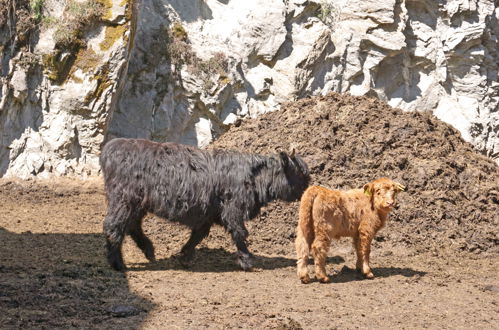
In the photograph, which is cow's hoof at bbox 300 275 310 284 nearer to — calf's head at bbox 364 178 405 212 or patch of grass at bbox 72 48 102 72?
calf's head at bbox 364 178 405 212

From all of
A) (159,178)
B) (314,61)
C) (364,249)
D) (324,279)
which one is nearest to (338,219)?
(364,249)

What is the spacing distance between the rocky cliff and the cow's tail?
779 centimetres

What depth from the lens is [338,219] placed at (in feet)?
28.4

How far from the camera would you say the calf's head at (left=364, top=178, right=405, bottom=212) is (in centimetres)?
874

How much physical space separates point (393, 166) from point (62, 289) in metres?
6.43

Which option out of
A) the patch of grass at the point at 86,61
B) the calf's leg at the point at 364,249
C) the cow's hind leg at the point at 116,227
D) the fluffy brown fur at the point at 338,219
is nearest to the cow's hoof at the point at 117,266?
the cow's hind leg at the point at 116,227

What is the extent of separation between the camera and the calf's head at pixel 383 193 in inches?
344

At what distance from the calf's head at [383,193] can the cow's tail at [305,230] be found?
85 centimetres

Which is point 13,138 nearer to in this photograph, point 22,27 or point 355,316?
A: point 22,27

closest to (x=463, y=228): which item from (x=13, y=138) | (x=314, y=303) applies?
(x=314, y=303)

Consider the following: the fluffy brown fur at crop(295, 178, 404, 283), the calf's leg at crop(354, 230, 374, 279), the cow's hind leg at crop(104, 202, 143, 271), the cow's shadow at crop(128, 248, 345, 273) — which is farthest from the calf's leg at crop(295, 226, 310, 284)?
the cow's hind leg at crop(104, 202, 143, 271)

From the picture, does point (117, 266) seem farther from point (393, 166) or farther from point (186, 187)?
point (393, 166)

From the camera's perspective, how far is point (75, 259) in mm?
9570

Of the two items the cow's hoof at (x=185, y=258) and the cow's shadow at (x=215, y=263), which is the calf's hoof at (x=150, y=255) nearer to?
the cow's shadow at (x=215, y=263)
